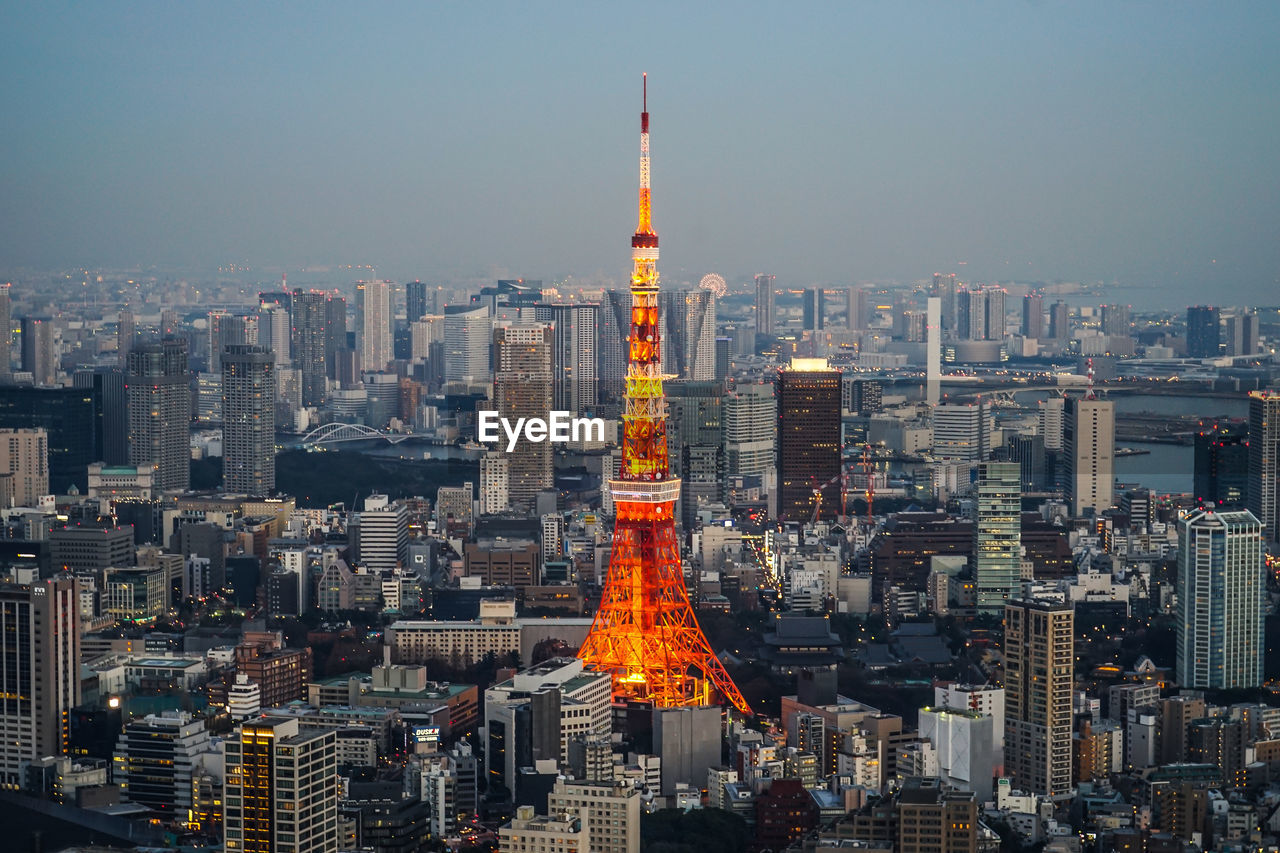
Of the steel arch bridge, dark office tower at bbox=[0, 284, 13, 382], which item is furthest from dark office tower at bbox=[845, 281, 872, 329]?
dark office tower at bbox=[0, 284, 13, 382]

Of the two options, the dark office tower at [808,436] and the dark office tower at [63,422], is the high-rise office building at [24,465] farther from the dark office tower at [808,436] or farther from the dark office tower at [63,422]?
the dark office tower at [808,436]

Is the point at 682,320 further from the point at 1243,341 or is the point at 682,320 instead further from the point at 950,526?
the point at 1243,341

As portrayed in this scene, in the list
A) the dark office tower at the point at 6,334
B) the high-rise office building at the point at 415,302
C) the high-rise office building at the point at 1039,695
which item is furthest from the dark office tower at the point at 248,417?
the high-rise office building at the point at 1039,695

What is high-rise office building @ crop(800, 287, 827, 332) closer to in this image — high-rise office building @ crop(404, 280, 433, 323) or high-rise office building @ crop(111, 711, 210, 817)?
high-rise office building @ crop(404, 280, 433, 323)

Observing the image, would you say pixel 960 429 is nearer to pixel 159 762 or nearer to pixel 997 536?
pixel 997 536

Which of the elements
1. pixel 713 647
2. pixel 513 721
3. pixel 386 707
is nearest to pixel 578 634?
pixel 713 647

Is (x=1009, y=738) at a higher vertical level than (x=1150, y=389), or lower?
lower

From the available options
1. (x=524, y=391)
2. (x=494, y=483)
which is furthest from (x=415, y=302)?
(x=494, y=483)
